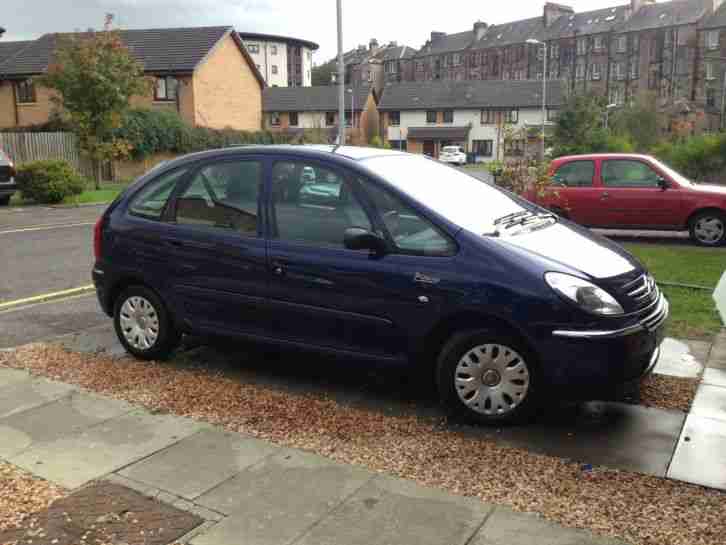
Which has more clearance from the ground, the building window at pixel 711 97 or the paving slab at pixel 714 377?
the building window at pixel 711 97

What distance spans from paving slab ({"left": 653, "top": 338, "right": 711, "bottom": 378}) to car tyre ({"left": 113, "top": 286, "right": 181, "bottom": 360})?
3.94 meters

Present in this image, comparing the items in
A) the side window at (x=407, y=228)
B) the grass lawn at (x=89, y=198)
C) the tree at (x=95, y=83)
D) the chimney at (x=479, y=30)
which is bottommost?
the grass lawn at (x=89, y=198)

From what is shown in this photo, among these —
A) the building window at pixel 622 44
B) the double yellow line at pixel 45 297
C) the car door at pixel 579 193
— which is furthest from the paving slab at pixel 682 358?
the building window at pixel 622 44

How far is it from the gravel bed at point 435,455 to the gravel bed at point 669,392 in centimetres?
124

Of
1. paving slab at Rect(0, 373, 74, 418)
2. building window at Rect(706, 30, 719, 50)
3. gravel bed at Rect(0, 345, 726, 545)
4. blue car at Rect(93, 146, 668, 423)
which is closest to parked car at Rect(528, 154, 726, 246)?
blue car at Rect(93, 146, 668, 423)

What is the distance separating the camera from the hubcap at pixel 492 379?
15.2ft

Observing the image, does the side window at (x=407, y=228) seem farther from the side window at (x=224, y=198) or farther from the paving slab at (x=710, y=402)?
the paving slab at (x=710, y=402)

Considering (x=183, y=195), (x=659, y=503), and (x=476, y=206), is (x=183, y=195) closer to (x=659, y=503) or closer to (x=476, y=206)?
(x=476, y=206)

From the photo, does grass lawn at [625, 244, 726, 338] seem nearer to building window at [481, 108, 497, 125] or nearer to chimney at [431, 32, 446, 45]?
building window at [481, 108, 497, 125]

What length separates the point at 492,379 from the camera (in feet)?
15.4

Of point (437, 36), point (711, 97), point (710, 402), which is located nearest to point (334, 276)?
point (710, 402)

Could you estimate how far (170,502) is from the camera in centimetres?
379

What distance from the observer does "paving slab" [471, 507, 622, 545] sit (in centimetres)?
338

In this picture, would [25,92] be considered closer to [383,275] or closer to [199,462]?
[383,275]
